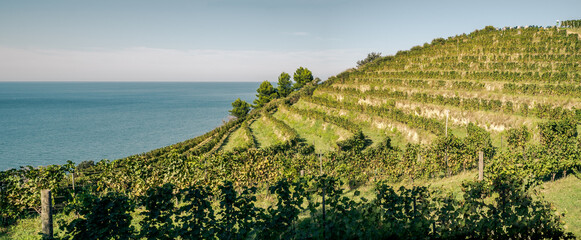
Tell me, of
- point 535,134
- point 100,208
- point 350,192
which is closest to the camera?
point 100,208

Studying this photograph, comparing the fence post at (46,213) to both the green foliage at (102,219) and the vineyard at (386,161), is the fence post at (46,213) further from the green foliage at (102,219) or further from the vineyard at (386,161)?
the green foliage at (102,219)

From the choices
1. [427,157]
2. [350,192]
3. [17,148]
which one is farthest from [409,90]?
[17,148]

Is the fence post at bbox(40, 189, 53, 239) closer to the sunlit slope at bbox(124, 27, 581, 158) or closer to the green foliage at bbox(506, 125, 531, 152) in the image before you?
the sunlit slope at bbox(124, 27, 581, 158)

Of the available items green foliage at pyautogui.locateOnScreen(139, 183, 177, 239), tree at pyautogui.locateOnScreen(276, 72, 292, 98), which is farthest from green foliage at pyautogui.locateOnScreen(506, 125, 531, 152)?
tree at pyautogui.locateOnScreen(276, 72, 292, 98)

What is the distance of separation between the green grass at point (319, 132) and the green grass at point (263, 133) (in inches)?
120

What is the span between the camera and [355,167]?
63.2 feet

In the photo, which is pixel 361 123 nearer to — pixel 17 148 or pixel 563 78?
pixel 563 78

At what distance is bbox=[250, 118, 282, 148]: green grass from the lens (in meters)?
36.1

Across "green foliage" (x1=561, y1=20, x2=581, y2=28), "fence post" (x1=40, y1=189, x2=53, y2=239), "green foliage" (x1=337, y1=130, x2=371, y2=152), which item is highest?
"green foliage" (x1=561, y1=20, x2=581, y2=28)

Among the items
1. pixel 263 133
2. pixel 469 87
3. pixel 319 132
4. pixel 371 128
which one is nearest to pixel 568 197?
pixel 371 128

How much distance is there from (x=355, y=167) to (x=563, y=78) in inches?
960

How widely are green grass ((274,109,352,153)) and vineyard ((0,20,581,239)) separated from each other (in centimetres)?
21

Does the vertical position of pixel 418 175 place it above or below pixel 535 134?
below

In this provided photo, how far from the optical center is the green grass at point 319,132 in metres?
32.6
